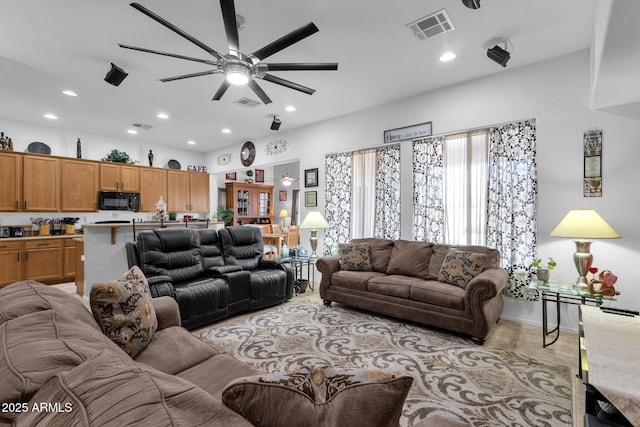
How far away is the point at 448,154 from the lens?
4047 millimetres

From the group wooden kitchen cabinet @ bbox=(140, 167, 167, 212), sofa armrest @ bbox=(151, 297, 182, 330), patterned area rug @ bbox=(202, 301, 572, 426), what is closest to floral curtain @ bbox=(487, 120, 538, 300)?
patterned area rug @ bbox=(202, 301, 572, 426)

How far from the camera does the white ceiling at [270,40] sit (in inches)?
98.3

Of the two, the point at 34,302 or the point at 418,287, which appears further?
the point at 418,287

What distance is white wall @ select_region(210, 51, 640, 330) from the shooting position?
2.92m

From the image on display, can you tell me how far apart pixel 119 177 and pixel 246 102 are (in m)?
3.77

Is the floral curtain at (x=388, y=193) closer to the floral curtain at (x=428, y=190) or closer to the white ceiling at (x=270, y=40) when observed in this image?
the floral curtain at (x=428, y=190)

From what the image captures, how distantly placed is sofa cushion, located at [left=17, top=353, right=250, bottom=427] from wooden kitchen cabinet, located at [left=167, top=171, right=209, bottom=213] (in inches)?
280

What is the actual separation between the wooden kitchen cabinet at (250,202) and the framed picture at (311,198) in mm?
4029

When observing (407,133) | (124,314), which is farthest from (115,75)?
(407,133)

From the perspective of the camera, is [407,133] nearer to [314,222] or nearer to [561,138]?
[561,138]

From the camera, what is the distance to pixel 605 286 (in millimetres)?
2652

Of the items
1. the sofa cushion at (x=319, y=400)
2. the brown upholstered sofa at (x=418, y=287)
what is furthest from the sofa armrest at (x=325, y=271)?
the sofa cushion at (x=319, y=400)

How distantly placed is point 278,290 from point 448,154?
2982mm

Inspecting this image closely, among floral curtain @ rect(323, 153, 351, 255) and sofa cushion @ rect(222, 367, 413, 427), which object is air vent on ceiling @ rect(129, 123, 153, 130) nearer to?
floral curtain @ rect(323, 153, 351, 255)
